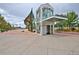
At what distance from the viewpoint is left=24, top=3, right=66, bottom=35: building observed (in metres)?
3.95

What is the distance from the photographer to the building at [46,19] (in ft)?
13.0

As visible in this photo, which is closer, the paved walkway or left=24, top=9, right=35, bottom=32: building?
the paved walkway

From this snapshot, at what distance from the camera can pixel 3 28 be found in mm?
3990

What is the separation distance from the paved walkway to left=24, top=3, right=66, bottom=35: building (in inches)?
5.1

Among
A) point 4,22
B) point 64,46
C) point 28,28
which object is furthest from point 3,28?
point 64,46

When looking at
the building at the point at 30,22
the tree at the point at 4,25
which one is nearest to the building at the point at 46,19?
the building at the point at 30,22

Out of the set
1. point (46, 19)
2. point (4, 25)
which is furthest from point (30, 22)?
point (4, 25)

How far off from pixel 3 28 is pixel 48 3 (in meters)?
0.82

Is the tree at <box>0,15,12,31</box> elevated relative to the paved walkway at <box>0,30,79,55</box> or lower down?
elevated

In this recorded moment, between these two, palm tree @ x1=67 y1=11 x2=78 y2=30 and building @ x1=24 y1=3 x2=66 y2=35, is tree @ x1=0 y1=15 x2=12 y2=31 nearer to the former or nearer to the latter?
building @ x1=24 y1=3 x2=66 y2=35

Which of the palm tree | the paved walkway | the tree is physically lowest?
the paved walkway

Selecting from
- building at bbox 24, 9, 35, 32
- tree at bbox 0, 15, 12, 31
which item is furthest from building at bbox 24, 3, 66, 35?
tree at bbox 0, 15, 12, 31

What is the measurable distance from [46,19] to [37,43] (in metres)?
0.41
